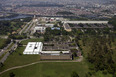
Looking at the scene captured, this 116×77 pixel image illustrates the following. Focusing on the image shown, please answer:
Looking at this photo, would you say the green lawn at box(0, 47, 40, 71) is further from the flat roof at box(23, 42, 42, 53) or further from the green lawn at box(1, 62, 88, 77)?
the green lawn at box(1, 62, 88, 77)

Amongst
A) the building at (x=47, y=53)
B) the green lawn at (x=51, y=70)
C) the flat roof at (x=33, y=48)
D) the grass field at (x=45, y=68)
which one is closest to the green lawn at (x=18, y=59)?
the grass field at (x=45, y=68)

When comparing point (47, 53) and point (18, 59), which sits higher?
point (47, 53)

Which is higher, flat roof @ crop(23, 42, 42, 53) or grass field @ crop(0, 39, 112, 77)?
flat roof @ crop(23, 42, 42, 53)

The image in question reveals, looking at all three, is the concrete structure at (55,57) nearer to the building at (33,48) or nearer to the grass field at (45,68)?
the grass field at (45,68)

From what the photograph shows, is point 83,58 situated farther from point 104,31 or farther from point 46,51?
point 104,31

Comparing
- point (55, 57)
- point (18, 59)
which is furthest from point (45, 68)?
point (18, 59)

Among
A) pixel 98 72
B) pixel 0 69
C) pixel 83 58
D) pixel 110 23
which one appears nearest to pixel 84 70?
pixel 98 72

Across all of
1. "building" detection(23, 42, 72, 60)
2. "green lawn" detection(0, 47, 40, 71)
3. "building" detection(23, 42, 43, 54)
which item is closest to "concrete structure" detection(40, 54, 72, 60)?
"building" detection(23, 42, 72, 60)

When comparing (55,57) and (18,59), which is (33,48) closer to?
(18,59)
